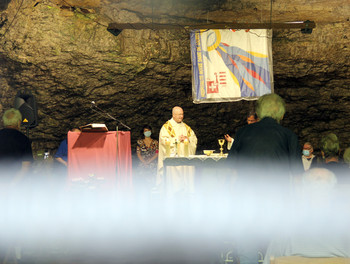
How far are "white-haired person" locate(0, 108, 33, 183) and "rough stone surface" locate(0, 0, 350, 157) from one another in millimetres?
5536

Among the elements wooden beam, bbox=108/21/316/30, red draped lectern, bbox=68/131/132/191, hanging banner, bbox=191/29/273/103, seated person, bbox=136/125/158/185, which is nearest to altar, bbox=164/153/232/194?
red draped lectern, bbox=68/131/132/191

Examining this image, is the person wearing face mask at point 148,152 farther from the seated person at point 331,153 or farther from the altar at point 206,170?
the seated person at point 331,153

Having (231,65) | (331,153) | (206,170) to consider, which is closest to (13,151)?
(331,153)

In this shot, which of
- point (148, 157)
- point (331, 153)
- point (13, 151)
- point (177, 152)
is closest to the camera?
point (331, 153)

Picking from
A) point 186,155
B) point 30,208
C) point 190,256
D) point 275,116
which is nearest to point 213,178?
point 186,155

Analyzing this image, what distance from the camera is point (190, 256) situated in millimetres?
5711

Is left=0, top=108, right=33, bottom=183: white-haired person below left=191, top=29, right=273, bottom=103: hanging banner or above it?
below

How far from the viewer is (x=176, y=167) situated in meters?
8.73

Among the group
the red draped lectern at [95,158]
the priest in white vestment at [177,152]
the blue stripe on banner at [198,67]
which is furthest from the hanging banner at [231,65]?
the red draped lectern at [95,158]

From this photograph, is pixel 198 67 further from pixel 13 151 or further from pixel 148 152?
pixel 13 151

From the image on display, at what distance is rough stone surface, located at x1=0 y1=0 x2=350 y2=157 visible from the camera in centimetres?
1065

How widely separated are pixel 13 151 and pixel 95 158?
2.11 metres

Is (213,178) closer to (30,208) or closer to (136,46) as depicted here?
(30,208)

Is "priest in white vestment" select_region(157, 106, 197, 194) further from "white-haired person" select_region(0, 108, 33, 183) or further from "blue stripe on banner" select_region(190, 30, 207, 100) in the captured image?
"white-haired person" select_region(0, 108, 33, 183)
